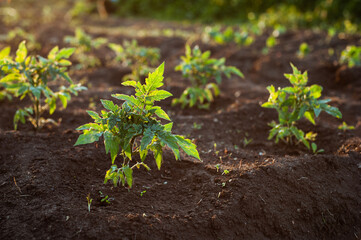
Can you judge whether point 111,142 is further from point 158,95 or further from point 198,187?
point 198,187

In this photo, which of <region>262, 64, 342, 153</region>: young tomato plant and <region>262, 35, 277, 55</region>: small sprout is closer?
<region>262, 64, 342, 153</region>: young tomato plant

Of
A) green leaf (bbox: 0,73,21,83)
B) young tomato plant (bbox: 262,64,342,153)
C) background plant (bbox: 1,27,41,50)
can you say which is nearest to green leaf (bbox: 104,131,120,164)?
green leaf (bbox: 0,73,21,83)

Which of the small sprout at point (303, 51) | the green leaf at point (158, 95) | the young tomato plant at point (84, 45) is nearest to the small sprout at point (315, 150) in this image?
the green leaf at point (158, 95)

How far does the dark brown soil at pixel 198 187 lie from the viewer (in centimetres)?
216

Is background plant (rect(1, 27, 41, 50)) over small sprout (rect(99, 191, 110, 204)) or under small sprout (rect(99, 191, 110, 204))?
over

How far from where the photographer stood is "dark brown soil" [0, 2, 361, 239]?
2156 millimetres

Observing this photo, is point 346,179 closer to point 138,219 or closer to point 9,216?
point 138,219

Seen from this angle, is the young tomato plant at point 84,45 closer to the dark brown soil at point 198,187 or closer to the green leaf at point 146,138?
the dark brown soil at point 198,187

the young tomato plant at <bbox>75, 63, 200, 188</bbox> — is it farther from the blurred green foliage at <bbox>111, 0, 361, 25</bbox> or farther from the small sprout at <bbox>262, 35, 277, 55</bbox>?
the blurred green foliage at <bbox>111, 0, 361, 25</bbox>

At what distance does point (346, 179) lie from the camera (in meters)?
2.72

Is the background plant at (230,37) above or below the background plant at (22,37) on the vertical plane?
below

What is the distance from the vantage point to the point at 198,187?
8.45ft

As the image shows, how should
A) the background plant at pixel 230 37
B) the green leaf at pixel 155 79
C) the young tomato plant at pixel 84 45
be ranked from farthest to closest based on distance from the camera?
the background plant at pixel 230 37 → the young tomato plant at pixel 84 45 → the green leaf at pixel 155 79

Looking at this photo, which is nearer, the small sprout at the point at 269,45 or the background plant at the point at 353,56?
the background plant at the point at 353,56
